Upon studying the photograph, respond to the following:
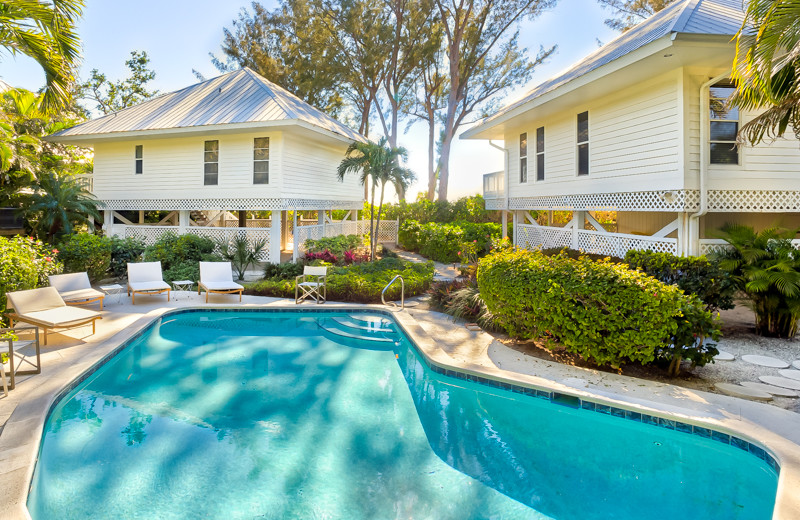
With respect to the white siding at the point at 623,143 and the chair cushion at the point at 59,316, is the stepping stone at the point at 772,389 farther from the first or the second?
the chair cushion at the point at 59,316

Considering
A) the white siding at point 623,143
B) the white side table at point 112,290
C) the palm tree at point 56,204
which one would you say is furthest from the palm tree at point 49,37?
the white siding at point 623,143

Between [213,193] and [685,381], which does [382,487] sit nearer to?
[685,381]

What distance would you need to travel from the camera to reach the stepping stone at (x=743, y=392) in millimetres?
5723

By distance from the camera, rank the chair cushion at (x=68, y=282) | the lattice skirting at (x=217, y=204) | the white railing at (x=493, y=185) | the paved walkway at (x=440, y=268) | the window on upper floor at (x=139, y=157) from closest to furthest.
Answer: the chair cushion at (x=68, y=282) → the lattice skirting at (x=217, y=204) → the paved walkway at (x=440, y=268) → the window on upper floor at (x=139, y=157) → the white railing at (x=493, y=185)

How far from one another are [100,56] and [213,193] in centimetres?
2104

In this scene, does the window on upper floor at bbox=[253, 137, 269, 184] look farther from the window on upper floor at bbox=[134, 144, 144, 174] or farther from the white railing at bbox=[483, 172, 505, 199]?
the white railing at bbox=[483, 172, 505, 199]

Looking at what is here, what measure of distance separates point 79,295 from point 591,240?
12.4 metres

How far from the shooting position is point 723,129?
9.77 metres

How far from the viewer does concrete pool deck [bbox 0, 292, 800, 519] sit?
4.09 meters

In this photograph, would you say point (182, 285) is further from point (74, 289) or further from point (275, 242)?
point (275, 242)

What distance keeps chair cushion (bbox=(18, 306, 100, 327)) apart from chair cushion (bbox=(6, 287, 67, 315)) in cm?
13

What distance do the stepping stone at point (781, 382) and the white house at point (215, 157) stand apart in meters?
13.0

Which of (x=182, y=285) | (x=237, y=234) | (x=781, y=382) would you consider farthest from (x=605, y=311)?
(x=237, y=234)

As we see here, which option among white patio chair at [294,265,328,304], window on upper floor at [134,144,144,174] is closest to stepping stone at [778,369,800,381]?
white patio chair at [294,265,328,304]
